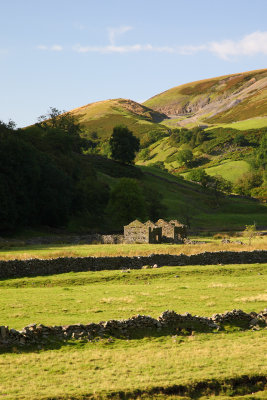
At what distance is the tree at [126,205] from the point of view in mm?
89625

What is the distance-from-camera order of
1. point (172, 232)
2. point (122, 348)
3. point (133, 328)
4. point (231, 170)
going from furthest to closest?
point (231, 170)
point (172, 232)
point (133, 328)
point (122, 348)

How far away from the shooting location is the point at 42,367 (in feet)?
60.8

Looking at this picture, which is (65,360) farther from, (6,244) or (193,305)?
(6,244)

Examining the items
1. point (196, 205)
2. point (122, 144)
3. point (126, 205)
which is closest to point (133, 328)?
point (126, 205)

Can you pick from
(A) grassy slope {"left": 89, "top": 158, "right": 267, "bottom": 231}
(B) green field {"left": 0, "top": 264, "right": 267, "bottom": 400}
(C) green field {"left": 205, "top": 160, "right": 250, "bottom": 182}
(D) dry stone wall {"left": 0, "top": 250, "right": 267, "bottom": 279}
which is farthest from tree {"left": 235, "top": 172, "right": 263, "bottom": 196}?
(B) green field {"left": 0, "top": 264, "right": 267, "bottom": 400}

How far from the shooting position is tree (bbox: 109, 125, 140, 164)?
147m

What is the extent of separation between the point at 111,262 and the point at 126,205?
47336mm

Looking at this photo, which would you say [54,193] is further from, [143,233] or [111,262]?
[111,262]

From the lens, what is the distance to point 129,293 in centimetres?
3241

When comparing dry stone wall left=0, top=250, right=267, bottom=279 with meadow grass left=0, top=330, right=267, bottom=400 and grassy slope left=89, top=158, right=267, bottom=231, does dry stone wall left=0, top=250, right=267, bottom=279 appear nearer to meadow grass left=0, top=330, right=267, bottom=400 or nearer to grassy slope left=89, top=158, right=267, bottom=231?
meadow grass left=0, top=330, right=267, bottom=400

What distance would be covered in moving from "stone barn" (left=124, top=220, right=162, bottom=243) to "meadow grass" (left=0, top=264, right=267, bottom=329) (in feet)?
66.0

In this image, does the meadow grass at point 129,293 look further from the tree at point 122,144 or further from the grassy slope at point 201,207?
the tree at point 122,144

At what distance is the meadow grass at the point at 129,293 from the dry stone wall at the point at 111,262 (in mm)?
1538

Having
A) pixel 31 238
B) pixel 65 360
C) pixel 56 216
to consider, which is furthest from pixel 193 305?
pixel 56 216
